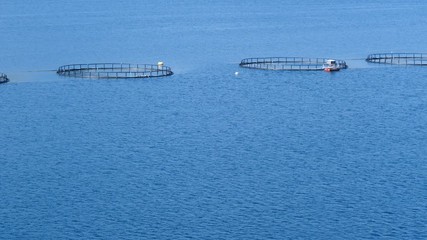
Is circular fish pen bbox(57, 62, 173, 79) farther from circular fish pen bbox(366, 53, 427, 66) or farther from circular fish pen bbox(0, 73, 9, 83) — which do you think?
circular fish pen bbox(366, 53, 427, 66)

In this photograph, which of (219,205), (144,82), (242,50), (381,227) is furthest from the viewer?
(242,50)

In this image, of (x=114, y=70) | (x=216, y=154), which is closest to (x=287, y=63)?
(x=114, y=70)

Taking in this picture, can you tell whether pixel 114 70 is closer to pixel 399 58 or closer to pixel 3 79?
pixel 3 79

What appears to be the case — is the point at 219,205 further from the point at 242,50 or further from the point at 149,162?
the point at 242,50

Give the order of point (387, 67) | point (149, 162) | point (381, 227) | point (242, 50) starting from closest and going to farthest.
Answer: point (381, 227) < point (149, 162) < point (387, 67) < point (242, 50)

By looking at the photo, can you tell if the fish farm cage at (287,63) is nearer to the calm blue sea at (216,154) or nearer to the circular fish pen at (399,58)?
the calm blue sea at (216,154)

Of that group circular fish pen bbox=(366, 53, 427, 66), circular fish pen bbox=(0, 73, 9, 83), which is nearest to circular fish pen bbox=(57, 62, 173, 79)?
circular fish pen bbox=(0, 73, 9, 83)

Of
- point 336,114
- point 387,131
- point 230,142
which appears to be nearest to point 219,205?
point 230,142
